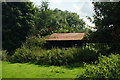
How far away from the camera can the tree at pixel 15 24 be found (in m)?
28.6

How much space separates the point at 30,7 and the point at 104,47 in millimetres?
19389

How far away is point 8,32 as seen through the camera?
28750 mm

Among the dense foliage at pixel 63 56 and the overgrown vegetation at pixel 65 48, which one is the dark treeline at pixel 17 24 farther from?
the dense foliage at pixel 63 56

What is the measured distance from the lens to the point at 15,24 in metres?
28.8

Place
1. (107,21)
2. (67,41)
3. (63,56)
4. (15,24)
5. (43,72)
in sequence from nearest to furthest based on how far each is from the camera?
(43,72)
(63,56)
(107,21)
(67,41)
(15,24)

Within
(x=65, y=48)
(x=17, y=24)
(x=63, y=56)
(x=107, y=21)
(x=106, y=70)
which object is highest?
(x=17, y=24)

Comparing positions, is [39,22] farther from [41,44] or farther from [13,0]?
[41,44]

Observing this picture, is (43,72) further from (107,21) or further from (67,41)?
(67,41)

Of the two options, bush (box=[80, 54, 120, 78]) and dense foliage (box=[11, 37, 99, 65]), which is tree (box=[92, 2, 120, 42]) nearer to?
dense foliage (box=[11, 37, 99, 65])

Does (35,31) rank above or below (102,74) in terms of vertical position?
above

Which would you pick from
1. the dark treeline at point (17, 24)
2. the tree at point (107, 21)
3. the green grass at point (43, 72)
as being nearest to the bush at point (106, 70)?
the green grass at point (43, 72)

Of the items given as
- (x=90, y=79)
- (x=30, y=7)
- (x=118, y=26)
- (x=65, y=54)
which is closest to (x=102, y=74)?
(x=90, y=79)

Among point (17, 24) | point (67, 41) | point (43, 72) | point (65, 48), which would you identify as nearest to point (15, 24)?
point (17, 24)

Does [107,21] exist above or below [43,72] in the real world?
above
